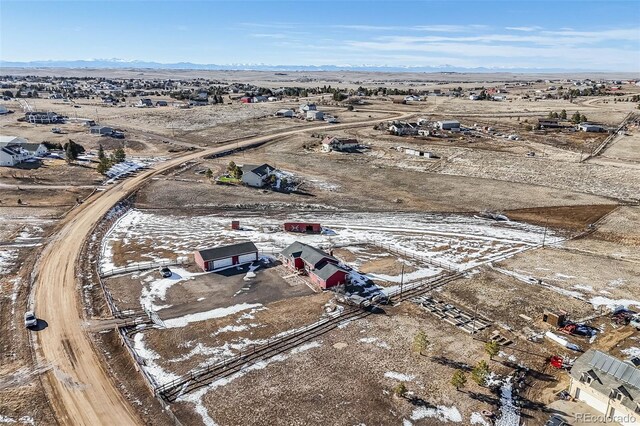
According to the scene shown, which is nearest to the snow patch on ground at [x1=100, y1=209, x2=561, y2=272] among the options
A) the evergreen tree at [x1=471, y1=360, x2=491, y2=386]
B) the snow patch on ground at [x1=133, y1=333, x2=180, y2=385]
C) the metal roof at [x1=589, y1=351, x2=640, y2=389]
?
the snow patch on ground at [x1=133, y1=333, x2=180, y2=385]

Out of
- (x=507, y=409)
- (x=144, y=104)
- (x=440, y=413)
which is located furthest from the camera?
(x=144, y=104)

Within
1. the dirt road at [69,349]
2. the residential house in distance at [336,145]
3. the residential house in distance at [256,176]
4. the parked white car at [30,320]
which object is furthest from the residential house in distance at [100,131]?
the parked white car at [30,320]

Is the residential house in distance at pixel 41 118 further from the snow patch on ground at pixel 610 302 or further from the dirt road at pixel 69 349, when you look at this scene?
the snow patch on ground at pixel 610 302

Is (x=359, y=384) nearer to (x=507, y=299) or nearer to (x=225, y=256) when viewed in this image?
(x=507, y=299)

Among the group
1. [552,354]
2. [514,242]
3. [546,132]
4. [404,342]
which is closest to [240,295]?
[404,342]

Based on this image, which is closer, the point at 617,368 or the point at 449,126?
the point at 617,368

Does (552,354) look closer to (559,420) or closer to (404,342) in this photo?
(559,420)

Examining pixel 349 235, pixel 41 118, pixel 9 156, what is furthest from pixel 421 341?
pixel 41 118
